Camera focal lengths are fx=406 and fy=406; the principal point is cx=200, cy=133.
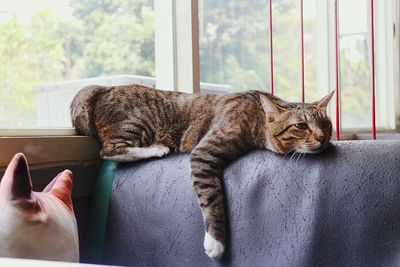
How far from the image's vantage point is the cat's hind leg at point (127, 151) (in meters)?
1.45

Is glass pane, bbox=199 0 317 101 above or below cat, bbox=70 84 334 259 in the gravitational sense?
above

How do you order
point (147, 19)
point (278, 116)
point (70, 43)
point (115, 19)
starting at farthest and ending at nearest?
point (147, 19)
point (115, 19)
point (70, 43)
point (278, 116)

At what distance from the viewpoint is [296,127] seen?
1.24m

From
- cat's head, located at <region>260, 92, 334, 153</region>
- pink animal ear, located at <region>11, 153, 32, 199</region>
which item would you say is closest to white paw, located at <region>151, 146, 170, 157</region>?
cat's head, located at <region>260, 92, 334, 153</region>

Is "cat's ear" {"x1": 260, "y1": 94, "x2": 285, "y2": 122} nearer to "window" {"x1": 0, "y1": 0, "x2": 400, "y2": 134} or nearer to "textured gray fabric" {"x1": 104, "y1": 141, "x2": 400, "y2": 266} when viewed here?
"textured gray fabric" {"x1": 104, "y1": 141, "x2": 400, "y2": 266}

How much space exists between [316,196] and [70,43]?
115 centimetres

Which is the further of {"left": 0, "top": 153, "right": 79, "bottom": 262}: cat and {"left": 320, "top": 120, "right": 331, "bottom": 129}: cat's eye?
{"left": 320, "top": 120, "right": 331, "bottom": 129}: cat's eye

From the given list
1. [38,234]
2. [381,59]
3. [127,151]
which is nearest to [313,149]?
[127,151]

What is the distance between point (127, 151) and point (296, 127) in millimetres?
597

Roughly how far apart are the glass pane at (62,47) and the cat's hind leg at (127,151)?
0.31m

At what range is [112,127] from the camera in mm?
1538

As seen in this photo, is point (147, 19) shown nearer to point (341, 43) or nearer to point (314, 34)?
point (314, 34)

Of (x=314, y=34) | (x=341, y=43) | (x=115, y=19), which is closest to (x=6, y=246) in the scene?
(x=115, y=19)

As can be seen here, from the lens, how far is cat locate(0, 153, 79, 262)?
32.6 inches
